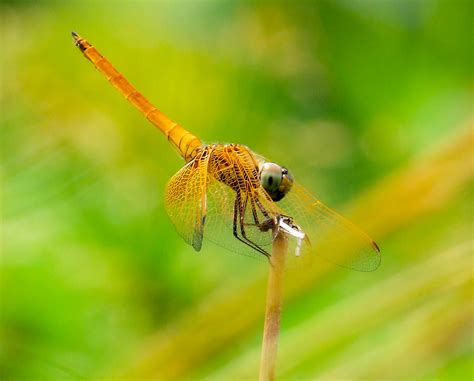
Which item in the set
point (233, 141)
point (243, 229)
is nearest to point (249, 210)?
point (243, 229)

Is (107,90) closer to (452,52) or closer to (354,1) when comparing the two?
(354,1)

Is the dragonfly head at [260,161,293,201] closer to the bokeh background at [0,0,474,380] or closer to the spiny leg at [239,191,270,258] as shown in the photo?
the spiny leg at [239,191,270,258]

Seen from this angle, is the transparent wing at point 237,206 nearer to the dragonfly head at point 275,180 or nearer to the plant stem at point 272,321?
the dragonfly head at point 275,180

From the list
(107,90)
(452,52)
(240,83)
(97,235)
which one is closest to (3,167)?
(97,235)

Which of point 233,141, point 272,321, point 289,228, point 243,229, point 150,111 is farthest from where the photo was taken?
point 233,141

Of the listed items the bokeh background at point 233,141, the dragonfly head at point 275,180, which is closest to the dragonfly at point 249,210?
the dragonfly head at point 275,180

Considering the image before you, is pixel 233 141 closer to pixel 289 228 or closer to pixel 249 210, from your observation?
pixel 249 210
